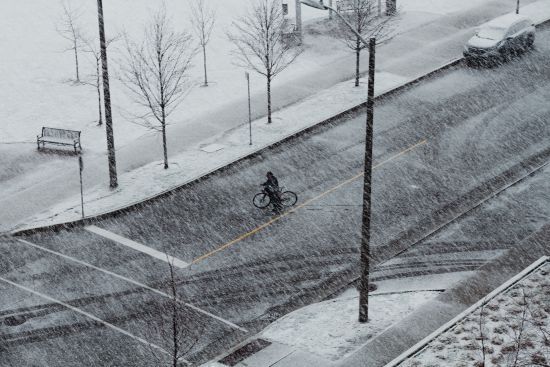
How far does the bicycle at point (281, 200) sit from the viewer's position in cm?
2489

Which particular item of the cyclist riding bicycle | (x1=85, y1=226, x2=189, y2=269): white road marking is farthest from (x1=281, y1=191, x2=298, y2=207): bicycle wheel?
(x1=85, y1=226, x2=189, y2=269): white road marking

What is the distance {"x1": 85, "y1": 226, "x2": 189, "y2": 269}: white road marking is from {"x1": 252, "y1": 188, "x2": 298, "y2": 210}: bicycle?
3605 mm

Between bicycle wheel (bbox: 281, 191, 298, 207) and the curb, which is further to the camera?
bicycle wheel (bbox: 281, 191, 298, 207)

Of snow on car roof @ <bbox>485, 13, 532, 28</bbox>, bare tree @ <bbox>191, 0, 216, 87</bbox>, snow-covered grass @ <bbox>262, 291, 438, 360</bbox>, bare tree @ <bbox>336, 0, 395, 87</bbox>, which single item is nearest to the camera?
snow-covered grass @ <bbox>262, 291, 438, 360</bbox>

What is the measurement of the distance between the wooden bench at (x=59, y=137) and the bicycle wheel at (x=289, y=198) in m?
7.68

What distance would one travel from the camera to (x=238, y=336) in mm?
19281

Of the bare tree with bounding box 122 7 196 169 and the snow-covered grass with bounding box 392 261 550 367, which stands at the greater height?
the bare tree with bounding box 122 7 196 169

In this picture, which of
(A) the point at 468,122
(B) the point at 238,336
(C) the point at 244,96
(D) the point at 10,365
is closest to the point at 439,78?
(A) the point at 468,122

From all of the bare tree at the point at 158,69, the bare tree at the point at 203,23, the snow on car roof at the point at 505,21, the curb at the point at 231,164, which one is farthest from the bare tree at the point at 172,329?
the snow on car roof at the point at 505,21

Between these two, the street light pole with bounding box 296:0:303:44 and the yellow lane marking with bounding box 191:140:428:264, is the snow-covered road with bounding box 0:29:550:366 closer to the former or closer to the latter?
the yellow lane marking with bounding box 191:140:428:264

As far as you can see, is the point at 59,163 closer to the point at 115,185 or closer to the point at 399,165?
the point at 115,185

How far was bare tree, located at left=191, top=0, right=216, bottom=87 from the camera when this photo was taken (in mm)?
35719

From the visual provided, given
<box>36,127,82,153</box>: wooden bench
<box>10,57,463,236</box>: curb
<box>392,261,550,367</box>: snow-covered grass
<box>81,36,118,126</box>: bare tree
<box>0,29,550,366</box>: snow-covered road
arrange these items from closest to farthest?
<box>392,261,550,367</box>: snow-covered grass
<box>0,29,550,366</box>: snow-covered road
<box>10,57,463,236</box>: curb
<box>36,127,82,153</box>: wooden bench
<box>81,36,118,126</box>: bare tree

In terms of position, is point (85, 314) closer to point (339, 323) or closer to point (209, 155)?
point (339, 323)
